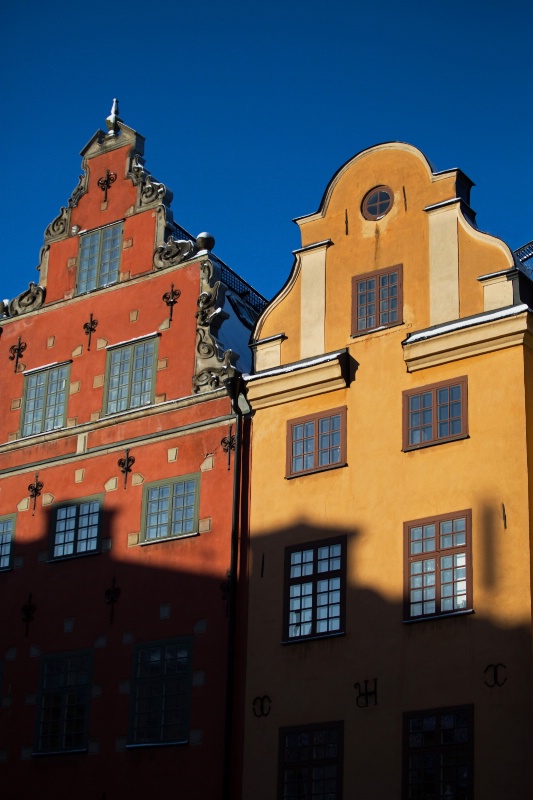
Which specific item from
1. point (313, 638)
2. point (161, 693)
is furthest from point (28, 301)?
point (313, 638)

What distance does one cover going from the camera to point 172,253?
91.1ft

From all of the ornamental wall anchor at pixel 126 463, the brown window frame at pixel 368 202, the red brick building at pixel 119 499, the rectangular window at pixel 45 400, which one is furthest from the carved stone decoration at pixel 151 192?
the ornamental wall anchor at pixel 126 463

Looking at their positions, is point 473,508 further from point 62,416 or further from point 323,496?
point 62,416

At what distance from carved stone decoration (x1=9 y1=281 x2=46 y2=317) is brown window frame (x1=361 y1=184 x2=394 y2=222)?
309 inches

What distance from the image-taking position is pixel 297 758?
73.6 feet

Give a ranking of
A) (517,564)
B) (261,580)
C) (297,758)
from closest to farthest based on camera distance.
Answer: (517,564) < (297,758) < (261,580)

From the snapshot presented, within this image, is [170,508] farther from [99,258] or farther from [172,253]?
[99,258]

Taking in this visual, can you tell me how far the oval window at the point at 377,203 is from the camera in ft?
82.8

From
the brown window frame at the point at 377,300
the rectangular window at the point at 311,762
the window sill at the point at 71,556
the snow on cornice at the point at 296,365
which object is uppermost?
the brown window frame at the point at 377,300

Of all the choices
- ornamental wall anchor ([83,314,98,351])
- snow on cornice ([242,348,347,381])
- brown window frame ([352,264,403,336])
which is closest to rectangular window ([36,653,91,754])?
snow on cornice ([242,348,347,381])

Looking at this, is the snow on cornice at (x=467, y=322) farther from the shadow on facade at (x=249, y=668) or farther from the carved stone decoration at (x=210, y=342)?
the carved stone decoration at (x=210, y=342)

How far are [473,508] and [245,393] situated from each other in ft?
17.8

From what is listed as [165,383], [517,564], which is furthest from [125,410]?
[517,564]

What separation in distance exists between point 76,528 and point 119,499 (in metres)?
1.15
